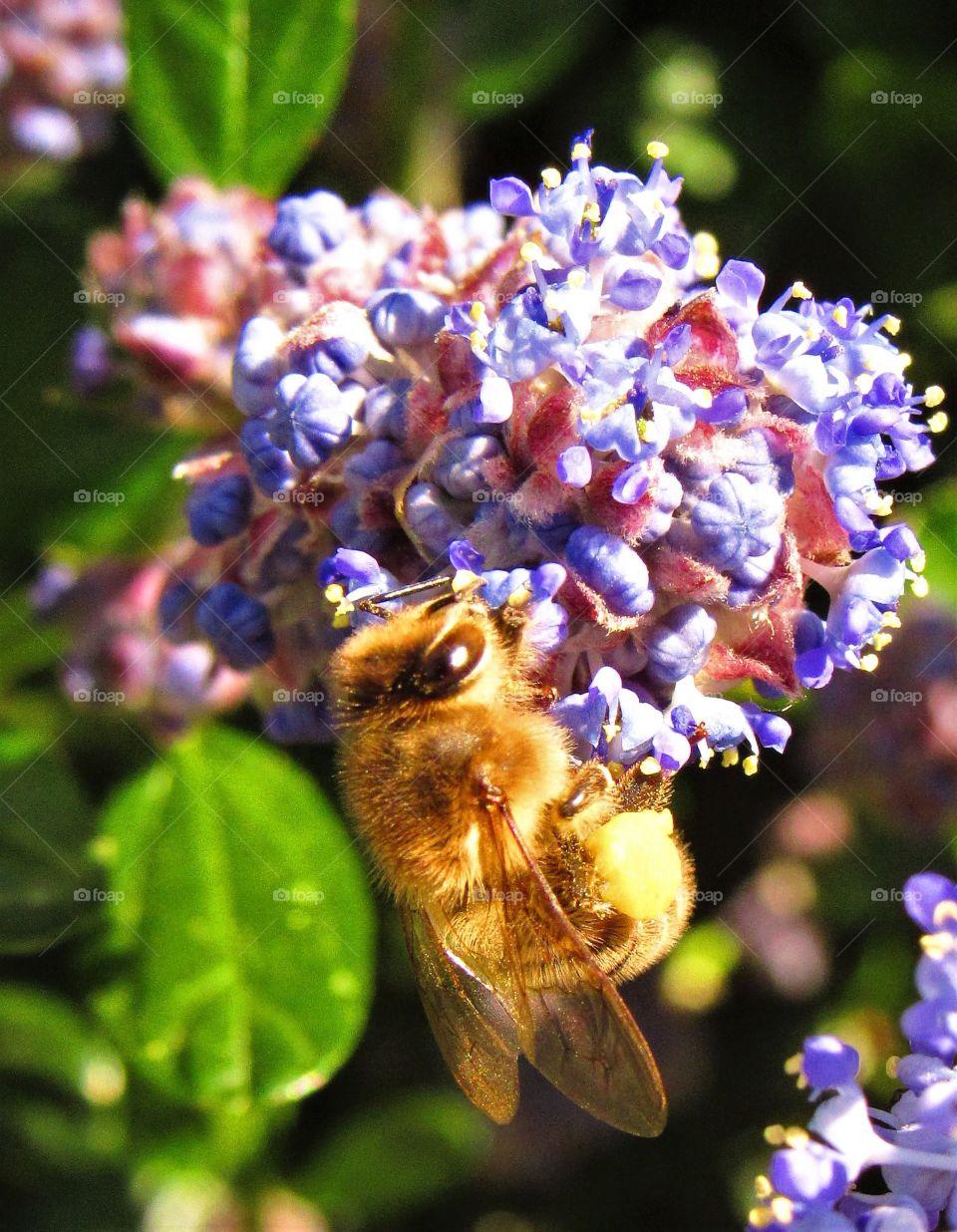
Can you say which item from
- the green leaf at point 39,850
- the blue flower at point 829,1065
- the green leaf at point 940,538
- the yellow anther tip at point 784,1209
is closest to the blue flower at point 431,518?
the blue flower at point 829,1065

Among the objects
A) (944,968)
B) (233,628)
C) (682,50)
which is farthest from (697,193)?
(944,968)

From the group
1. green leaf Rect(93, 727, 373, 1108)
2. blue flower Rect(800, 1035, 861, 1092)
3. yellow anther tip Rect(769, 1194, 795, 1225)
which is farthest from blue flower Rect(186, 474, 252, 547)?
yellow anther tip Rect(769, 1194, 795, 1225)

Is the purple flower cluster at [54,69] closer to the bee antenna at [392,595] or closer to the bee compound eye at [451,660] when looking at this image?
the bee antenna at [392,595]

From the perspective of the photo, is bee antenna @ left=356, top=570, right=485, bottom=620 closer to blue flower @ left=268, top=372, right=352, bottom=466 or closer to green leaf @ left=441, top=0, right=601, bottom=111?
blue flower @ left=268, top=372, right=352, bottom=466

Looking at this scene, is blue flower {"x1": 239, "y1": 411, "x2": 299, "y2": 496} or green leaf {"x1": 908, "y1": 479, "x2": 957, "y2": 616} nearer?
blue flower {"x1": 239, "y1": 411, "x2": 299, "y2": 496}

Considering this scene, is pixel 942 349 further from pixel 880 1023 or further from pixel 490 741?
pixel 490 741

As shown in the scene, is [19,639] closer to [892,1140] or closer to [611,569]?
[611,569]

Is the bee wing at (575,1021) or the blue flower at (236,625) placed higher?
the bee wing at (575,1021)
